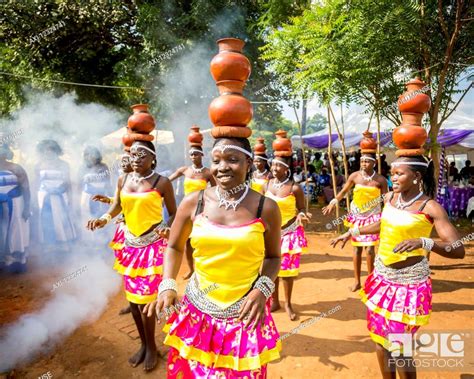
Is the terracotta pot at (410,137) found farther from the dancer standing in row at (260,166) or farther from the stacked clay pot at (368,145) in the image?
the dancer standing in row at (260,166)

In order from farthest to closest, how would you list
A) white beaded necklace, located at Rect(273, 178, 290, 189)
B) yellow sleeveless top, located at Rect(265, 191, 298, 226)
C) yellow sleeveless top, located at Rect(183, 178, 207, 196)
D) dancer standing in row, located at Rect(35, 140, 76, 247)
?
dancer standing in row, located at Rect(35, 140, 76, 247) → yellow sleeveless top, located at Rect(183, 178, 207, 196) → white beaded necklace, located at Rect(273, 178, 290, 189) → yellow sleeveless top, located at Rect(265, 191, 298, 226)

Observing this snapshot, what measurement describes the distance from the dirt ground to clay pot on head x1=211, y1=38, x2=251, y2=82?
10.6 ft

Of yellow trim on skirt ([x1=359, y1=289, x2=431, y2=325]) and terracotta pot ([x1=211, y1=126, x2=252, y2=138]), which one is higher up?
terracotta pot ([x1=211, y1=126, x2=252, y2=138])

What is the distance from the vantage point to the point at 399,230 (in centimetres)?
320

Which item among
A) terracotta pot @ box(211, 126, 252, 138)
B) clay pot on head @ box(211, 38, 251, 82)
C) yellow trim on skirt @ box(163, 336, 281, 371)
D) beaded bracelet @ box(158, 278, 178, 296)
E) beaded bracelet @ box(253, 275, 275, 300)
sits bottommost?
yellow trim on skirt @ box(163, 336, 281, 371)

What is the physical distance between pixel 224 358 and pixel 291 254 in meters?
2.91

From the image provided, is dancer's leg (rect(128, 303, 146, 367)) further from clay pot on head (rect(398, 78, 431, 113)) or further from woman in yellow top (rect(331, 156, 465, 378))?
clay pot on head (rect(398, 78, 431, 113))

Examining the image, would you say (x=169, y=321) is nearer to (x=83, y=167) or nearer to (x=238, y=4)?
(x=83, y=167)

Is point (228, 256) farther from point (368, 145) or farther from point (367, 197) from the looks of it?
point (368, 145)

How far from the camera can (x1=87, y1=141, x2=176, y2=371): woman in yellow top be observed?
3748mm

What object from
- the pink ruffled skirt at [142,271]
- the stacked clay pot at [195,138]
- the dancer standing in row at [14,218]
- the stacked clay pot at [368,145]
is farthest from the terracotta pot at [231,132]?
the dancer standing in row at [14,218]

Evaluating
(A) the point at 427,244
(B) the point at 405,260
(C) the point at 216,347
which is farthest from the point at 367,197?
(C) the point at 216,347

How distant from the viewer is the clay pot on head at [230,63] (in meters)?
2.36

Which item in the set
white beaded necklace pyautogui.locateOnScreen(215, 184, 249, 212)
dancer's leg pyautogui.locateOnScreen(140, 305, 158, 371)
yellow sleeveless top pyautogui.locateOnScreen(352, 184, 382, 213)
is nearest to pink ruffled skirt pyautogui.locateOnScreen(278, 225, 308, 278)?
yellow sleeveless top pyautogui.locateOnScreen(352, 184, 382, 213)
